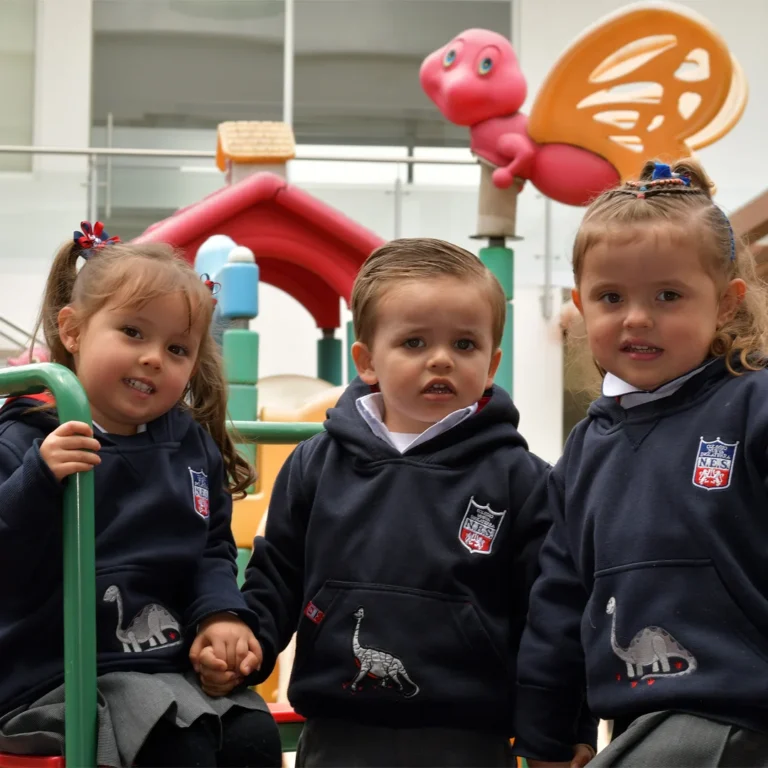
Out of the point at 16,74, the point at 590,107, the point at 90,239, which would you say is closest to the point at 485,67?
the point at 590,107

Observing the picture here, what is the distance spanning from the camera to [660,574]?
→ 135 centimetres

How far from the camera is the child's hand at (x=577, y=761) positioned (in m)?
1.46

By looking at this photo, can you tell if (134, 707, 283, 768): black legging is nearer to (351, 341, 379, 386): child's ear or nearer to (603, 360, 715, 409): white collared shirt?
(351, 341, 379, 386): child's ear

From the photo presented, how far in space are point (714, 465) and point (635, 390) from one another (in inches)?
5.6

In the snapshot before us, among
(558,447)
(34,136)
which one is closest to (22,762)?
(558,447)

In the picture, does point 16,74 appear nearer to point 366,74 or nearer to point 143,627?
point 366,74

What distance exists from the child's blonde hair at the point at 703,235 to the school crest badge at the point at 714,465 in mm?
100

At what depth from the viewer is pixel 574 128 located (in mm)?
4773

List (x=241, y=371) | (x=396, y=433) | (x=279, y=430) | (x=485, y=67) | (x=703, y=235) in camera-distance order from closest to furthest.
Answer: (x=703, y=235) → (x=396, y=433) → (x=279, y=430) → (x=241, y=371) → (x=485, y=67)

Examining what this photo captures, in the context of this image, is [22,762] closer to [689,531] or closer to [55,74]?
[689,531]

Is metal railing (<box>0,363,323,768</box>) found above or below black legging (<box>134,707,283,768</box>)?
above

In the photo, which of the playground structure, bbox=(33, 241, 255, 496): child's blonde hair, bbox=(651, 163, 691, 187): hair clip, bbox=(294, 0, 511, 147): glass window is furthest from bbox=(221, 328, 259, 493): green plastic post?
bbox=(294, 0, 511, 147): glass window

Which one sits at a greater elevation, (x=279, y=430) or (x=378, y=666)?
(x=279, y=430)

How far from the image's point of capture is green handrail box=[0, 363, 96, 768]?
1438mm
